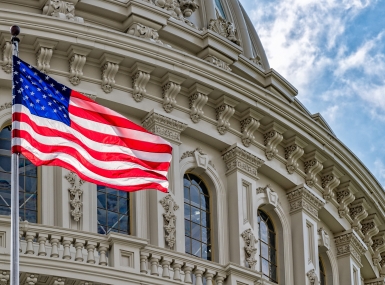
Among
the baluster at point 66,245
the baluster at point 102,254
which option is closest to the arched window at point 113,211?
the baluster at point 102,254

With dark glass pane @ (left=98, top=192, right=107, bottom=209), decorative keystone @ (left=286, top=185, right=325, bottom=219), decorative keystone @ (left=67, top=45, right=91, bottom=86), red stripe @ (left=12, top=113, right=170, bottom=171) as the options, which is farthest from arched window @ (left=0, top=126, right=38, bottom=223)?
decorative keystone @ (left=286, top=185, right=325, bottom=219)

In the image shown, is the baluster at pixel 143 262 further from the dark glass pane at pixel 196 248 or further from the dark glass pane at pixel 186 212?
the dark glass pane at pixel 186 212

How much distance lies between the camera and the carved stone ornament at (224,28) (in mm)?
45112

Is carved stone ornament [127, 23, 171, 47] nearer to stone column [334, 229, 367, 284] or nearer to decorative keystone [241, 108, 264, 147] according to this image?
decorative keystone [241, 108, 264, 147]

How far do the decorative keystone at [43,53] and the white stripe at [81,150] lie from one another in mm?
8307

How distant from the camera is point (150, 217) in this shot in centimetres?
3709

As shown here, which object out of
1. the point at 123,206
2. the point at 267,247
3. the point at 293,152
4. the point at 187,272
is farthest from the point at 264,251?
the point at 187,272

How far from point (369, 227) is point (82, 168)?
19.0 meters

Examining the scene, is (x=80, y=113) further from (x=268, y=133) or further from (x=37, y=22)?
(x=268, y=133)

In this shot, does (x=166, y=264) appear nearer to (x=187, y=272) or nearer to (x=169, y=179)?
(x=187, y=272)

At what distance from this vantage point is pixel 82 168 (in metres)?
28.0

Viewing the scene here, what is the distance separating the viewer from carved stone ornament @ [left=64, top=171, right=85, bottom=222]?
1391 inches

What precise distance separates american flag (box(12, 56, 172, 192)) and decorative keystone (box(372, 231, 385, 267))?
58.6 ft

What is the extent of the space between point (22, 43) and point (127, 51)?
2.73 metres
